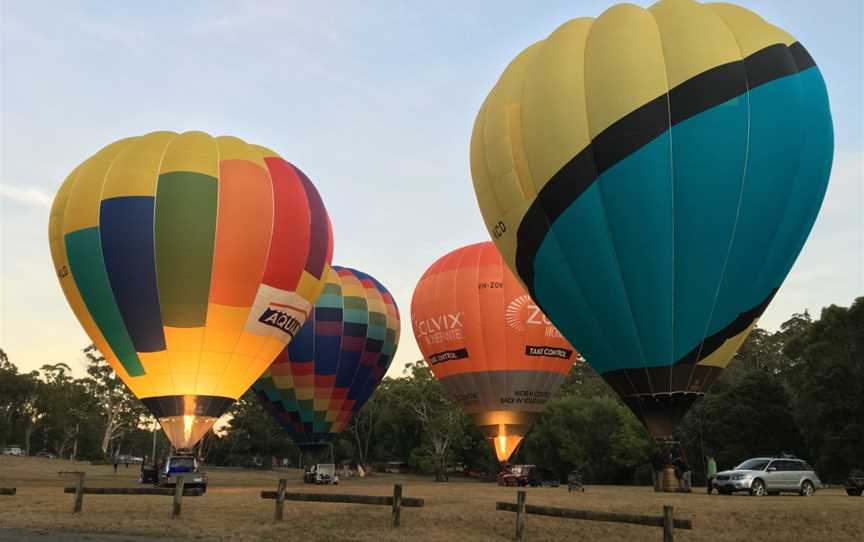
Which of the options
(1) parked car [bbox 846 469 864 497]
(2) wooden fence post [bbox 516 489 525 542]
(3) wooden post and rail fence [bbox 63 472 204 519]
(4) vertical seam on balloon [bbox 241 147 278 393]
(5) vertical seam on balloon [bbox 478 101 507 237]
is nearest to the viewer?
(2) wooden fence post [bbox 516 489 525 542]

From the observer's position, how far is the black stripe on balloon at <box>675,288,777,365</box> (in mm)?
20188

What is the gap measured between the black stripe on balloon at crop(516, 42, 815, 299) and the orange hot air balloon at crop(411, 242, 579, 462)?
574 inches

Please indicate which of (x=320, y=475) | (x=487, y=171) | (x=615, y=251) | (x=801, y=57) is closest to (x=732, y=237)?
(x=615, y=251)

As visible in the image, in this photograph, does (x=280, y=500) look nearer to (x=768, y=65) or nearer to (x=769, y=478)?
(x=769, y=478)

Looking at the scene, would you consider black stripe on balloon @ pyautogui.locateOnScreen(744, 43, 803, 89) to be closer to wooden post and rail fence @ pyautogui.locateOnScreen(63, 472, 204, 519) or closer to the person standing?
the person standing

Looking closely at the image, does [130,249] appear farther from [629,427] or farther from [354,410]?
[629,427]

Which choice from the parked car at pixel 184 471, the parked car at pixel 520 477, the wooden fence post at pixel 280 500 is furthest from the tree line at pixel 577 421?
the wooden fence post at pixel 280 500

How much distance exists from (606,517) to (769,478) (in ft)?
44.4

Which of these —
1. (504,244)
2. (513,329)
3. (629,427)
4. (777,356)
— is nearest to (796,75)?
(504,244)

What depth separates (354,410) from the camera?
4384 centimetres

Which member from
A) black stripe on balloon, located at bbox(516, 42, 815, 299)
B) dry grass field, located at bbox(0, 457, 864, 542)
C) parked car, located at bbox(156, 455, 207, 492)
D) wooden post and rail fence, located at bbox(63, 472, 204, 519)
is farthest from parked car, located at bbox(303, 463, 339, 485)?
black stripe on balloon, located at bbox(516, 42, 815, 299)

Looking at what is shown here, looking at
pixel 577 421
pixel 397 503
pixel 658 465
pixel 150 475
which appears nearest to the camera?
pixel 397 503

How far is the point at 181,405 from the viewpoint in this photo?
2661cm

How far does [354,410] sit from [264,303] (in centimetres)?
1714
